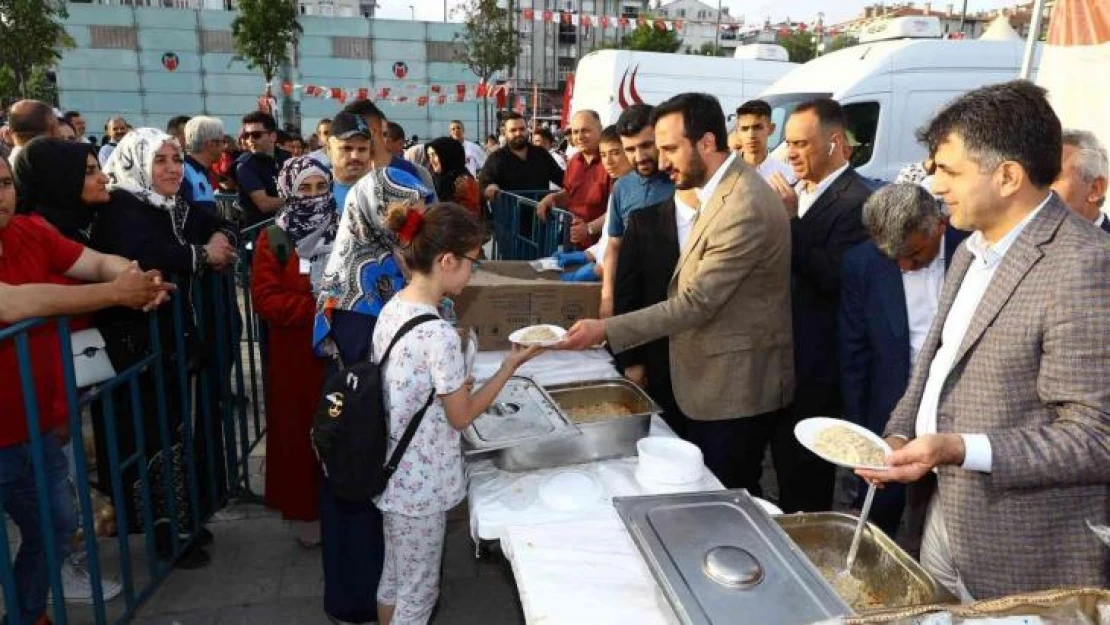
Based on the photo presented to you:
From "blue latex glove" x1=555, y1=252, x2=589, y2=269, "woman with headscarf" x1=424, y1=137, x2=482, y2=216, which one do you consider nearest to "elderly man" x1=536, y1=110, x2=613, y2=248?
"woman with headscarf" x1=424, y1=137, x2=482, y2=216

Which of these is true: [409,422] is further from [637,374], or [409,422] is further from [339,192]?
[339,192]

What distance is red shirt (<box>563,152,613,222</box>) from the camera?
19.9ft

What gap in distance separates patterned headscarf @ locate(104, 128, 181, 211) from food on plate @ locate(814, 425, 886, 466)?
2.83 meters

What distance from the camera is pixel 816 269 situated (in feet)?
10.5

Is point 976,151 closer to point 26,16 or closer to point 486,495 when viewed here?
point 486,495

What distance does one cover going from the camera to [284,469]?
11.9ft

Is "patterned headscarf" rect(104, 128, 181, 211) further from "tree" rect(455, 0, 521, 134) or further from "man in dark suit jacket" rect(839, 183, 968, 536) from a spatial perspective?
"tree" rect(455, 0, 521, 134)

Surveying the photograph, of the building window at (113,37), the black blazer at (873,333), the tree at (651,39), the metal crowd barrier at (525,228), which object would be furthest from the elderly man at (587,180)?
the building window at (113,37)

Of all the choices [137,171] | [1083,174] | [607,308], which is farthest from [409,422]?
[1083,174]

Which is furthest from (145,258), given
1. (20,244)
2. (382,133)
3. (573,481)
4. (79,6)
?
(79,6)

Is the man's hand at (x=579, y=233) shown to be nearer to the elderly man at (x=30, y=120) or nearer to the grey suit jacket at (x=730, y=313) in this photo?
the grey suit jacket at (x=730, y=313)

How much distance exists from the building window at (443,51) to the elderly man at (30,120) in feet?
119

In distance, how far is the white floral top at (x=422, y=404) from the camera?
2.19m

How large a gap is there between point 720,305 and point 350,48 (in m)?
38.5
